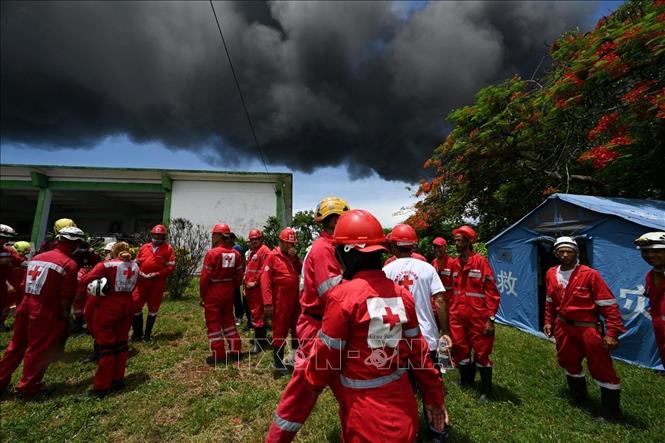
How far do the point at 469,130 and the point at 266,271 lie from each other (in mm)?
9354

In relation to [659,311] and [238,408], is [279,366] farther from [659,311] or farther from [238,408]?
[659,311]

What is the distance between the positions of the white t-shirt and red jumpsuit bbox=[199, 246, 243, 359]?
A: 2992 millimetres

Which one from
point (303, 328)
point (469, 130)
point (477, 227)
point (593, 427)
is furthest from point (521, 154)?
point (303, 328)

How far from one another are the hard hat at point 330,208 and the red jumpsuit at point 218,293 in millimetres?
2624

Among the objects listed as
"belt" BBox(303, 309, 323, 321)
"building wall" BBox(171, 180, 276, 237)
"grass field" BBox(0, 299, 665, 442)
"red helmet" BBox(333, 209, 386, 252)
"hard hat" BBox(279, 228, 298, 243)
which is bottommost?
"grass field" BBox(0, 299, 665, 442)

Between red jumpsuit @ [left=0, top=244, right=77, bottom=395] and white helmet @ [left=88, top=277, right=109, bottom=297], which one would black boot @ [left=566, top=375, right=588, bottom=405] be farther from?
red jumpsuit @ [left=0, top=244, right=77, bottom=395]

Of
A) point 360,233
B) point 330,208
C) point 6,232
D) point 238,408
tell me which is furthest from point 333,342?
point 6,232

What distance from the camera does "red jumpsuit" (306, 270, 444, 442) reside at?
1612 mm

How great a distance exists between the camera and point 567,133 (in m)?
9.17

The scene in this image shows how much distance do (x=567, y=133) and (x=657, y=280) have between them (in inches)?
310

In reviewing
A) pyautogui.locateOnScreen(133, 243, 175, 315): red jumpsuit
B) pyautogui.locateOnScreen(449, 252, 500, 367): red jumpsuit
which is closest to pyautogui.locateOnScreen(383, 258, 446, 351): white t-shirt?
pyautogui.locateOnScreen(449, 252, 500, 367): red jumpsuit

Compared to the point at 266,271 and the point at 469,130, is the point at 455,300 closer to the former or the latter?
the point at 266,271

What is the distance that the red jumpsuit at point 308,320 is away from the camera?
2.05 meters

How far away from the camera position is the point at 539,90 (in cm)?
922
